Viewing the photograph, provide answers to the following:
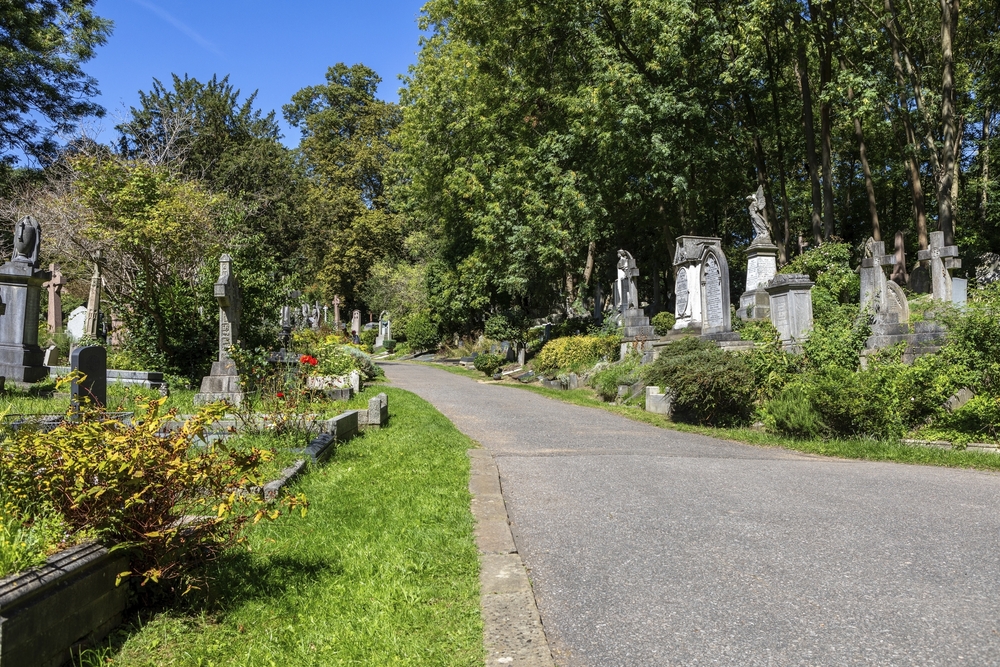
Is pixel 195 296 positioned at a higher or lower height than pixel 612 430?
higher

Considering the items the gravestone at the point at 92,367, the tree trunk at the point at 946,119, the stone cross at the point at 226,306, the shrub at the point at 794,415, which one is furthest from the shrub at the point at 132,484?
the tree trunk at the point at 946,119

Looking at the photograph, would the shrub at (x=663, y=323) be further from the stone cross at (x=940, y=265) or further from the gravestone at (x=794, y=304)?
the stone cross at (x=940, y=265)

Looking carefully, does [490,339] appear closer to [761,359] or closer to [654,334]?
[654,334]

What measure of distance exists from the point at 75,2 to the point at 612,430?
29788 millimetres

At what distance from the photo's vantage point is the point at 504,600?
370cm

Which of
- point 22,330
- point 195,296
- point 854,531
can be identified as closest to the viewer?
point 854,531

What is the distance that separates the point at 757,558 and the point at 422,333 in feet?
109

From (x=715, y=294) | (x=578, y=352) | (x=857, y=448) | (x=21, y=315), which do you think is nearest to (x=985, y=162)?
(x=715, y=294)

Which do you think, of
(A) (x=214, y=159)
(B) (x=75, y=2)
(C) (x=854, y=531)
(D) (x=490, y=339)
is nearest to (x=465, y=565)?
(C) (x=854, y=531)

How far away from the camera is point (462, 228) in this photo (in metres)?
30.3

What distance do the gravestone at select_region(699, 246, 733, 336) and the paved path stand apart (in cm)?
768

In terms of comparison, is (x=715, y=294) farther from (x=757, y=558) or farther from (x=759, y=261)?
(x=757, y=558)

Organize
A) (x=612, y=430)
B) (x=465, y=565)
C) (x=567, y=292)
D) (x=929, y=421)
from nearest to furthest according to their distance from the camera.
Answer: (x=465, y=565)
(x=929, y=421)
(x=612, y=430)
(x=567, y=292)

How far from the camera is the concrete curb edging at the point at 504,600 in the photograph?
10.2 feet
